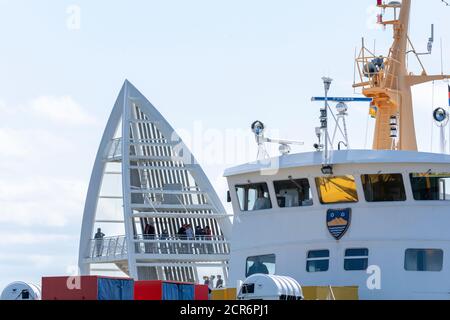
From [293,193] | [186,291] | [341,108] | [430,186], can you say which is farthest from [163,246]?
[186,291]

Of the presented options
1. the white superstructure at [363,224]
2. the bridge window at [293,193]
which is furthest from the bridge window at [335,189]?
the bridge window at [293,193]

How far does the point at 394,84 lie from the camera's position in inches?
1277

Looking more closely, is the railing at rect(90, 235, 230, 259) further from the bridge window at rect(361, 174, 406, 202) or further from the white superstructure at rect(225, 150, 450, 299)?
the bridge window at rect(361, 174, 406, 202)

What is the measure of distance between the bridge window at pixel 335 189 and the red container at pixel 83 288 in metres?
6.53

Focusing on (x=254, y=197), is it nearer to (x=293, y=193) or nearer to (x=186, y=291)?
(x=293, y=193)

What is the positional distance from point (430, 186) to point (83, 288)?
8.75m

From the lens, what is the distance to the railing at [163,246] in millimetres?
57000

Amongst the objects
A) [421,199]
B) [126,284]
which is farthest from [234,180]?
[126,284]

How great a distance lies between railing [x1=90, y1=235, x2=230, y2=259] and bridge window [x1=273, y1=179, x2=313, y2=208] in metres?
28.3
